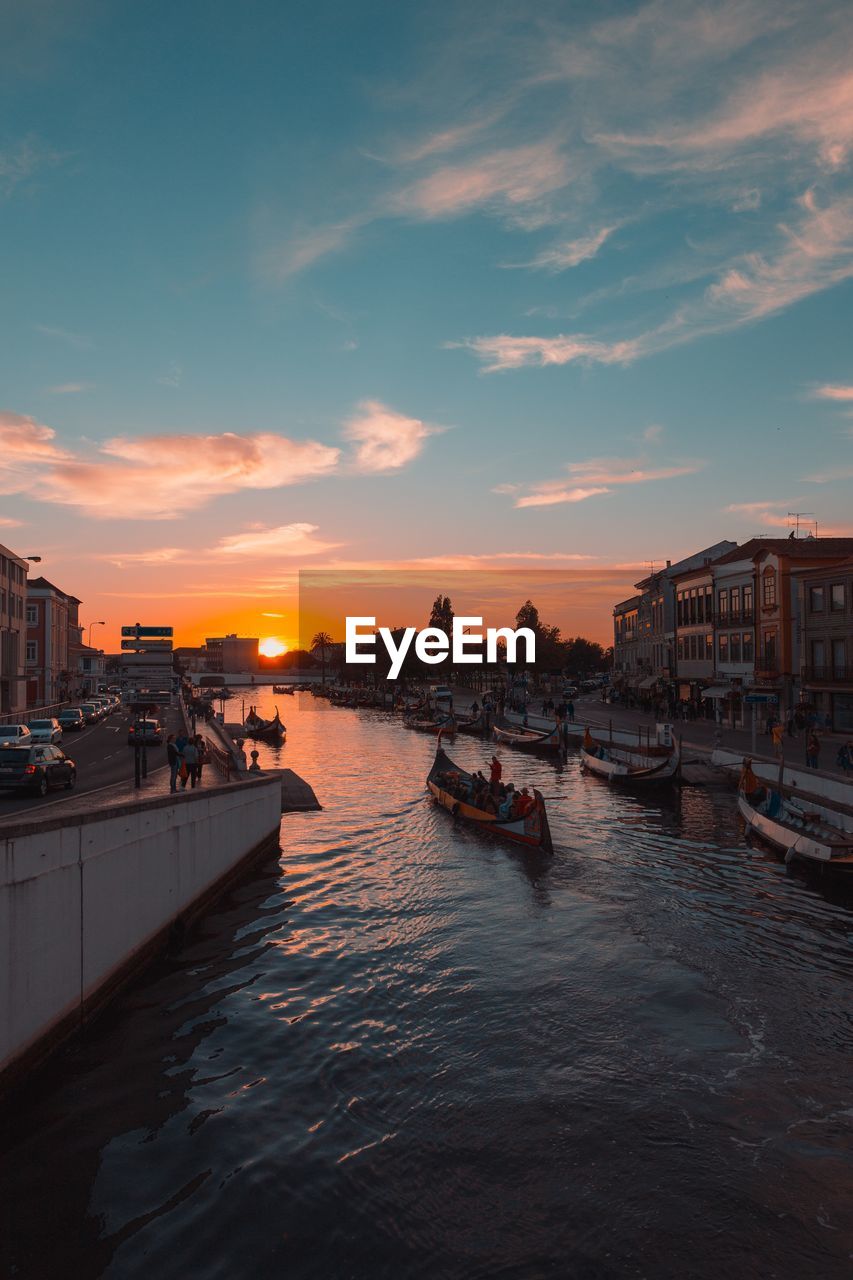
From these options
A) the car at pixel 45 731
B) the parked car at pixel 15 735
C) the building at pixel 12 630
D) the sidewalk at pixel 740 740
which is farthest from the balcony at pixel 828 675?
the building at pixel 12 630

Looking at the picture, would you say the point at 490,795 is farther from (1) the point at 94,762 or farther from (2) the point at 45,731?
(2) the point at 45,731

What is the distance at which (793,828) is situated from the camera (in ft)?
89.9

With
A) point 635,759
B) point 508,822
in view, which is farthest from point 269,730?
point 508,822

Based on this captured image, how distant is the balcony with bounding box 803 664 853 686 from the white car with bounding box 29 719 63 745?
152ft

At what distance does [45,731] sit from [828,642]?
47540mm

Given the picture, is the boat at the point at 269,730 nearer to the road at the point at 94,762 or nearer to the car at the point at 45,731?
the road at the point at 94,762

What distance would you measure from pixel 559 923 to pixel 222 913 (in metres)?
8.27

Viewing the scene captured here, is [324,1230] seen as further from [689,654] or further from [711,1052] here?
[689,654]

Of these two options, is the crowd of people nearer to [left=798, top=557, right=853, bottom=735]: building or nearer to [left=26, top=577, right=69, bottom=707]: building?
[left=798, top=557, right=853, bottom=735]: building

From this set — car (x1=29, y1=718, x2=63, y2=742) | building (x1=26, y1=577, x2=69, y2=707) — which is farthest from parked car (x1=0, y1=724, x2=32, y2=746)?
building (x1=26, y1=577, x2=69, y2=707)

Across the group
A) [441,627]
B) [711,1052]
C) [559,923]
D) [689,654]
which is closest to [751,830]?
[559,923]

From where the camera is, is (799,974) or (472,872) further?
(472,872)

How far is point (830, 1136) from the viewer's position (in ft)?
36.7

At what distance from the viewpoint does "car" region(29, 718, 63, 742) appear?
1827 inches
